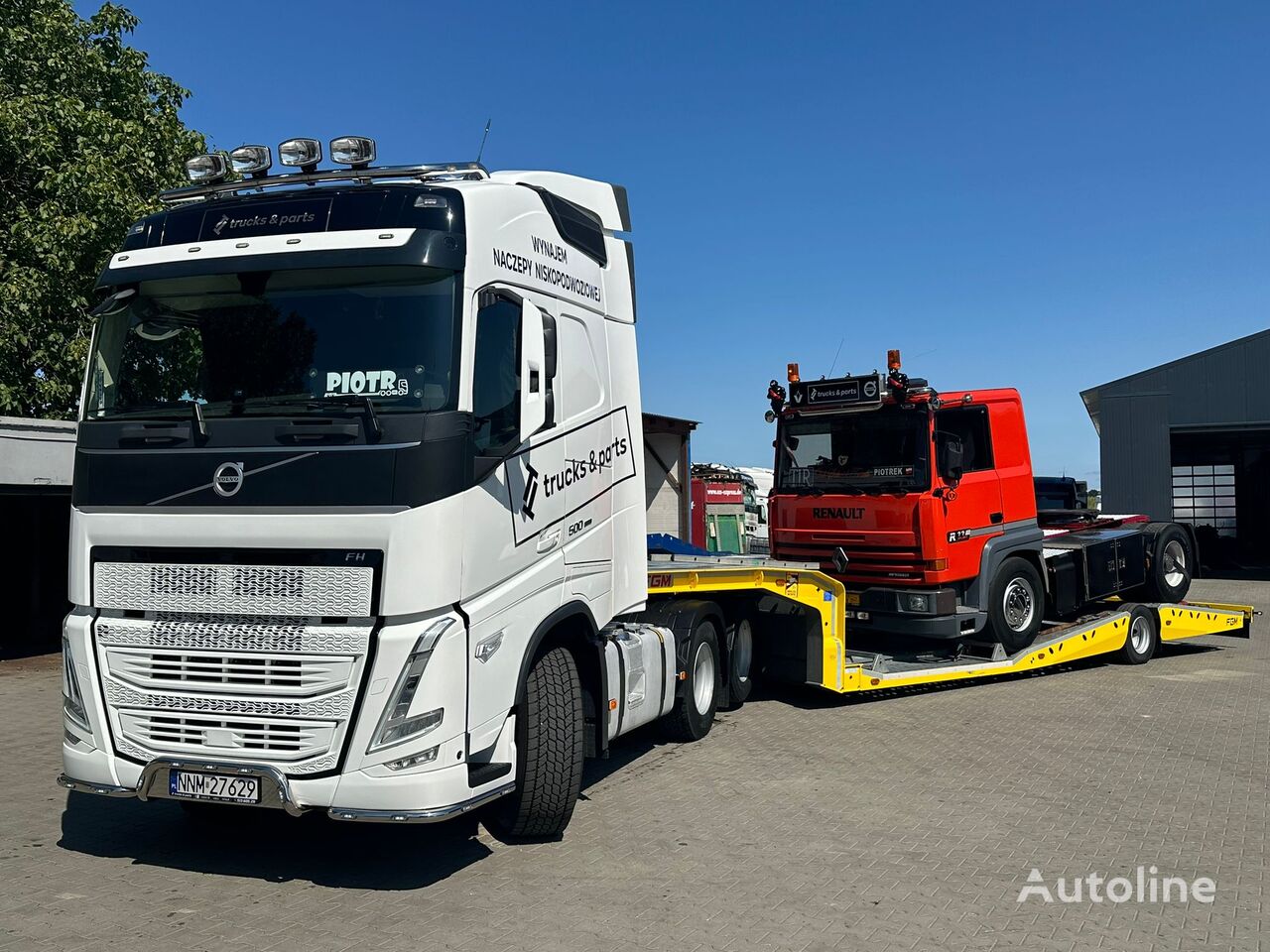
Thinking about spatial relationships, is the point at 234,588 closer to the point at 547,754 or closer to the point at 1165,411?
the point at 547,754

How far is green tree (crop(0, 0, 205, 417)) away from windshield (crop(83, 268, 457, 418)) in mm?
10257

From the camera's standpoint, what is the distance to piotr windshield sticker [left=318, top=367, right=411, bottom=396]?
200 inches

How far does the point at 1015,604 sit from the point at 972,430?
2040 millimetres

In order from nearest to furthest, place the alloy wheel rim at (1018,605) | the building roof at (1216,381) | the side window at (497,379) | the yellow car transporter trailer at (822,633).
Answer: the side window at (497,379) < the yellow car transporter trailer at (822,633) < the alloy wheel rim at (1018,605) < the building roof at (1216,381)

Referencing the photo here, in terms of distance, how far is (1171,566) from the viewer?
46.0ft

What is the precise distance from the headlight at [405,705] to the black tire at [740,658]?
5.08 m

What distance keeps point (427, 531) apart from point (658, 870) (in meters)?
2.28

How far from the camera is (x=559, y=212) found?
6547mm

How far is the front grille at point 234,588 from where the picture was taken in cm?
492

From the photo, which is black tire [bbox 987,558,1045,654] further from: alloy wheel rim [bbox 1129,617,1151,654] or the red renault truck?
alloy wheel rim [bbox 1129,617,1151,654]

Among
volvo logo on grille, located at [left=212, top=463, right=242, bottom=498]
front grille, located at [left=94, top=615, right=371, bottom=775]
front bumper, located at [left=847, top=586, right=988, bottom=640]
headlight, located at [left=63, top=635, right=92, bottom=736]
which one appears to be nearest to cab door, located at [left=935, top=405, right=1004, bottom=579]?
front bumper, located at [left=847, top=586, right=988, bottom=640]

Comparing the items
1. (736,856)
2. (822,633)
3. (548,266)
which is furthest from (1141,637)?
(548,266)

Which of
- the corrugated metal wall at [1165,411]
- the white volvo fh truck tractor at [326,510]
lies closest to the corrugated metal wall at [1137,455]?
the corrugated metal wall at [1165,411]

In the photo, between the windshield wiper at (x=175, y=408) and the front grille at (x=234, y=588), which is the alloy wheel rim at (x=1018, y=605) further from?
the windshield wiper at (x=175, y=408)
